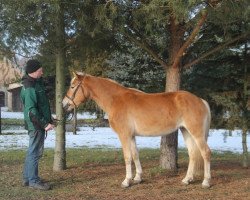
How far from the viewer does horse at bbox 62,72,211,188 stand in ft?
28.5

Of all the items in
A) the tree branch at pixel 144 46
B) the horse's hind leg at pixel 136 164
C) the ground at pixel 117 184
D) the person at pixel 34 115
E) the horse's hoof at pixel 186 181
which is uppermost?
the tree branch at pixel 144 46

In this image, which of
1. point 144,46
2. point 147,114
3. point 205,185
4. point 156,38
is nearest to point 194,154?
point 205,185

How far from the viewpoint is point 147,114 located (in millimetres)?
8867

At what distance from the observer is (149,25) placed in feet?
27.6

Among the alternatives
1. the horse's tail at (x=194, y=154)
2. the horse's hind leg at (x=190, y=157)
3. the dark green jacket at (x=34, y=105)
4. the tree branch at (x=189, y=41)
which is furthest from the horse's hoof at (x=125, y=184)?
the tree branch at (x=189, y=41)

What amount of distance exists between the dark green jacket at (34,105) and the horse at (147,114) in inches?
23.0

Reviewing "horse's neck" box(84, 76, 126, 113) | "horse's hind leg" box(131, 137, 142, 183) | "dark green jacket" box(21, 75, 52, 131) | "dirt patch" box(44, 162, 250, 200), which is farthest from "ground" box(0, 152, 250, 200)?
"horse's neck" box(84, 76, 126, 113)

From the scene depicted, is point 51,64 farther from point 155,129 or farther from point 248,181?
point 248,181

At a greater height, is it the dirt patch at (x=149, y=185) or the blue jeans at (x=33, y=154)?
the blue jeans at (x=33, y=154)

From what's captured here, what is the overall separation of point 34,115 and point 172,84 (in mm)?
3213

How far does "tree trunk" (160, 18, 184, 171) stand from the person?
9.06 ft

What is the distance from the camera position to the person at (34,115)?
331 inches

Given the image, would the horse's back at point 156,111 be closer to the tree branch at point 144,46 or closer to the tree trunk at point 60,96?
the tree branch at point 144,46

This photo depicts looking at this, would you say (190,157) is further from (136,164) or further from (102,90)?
(102,90)
